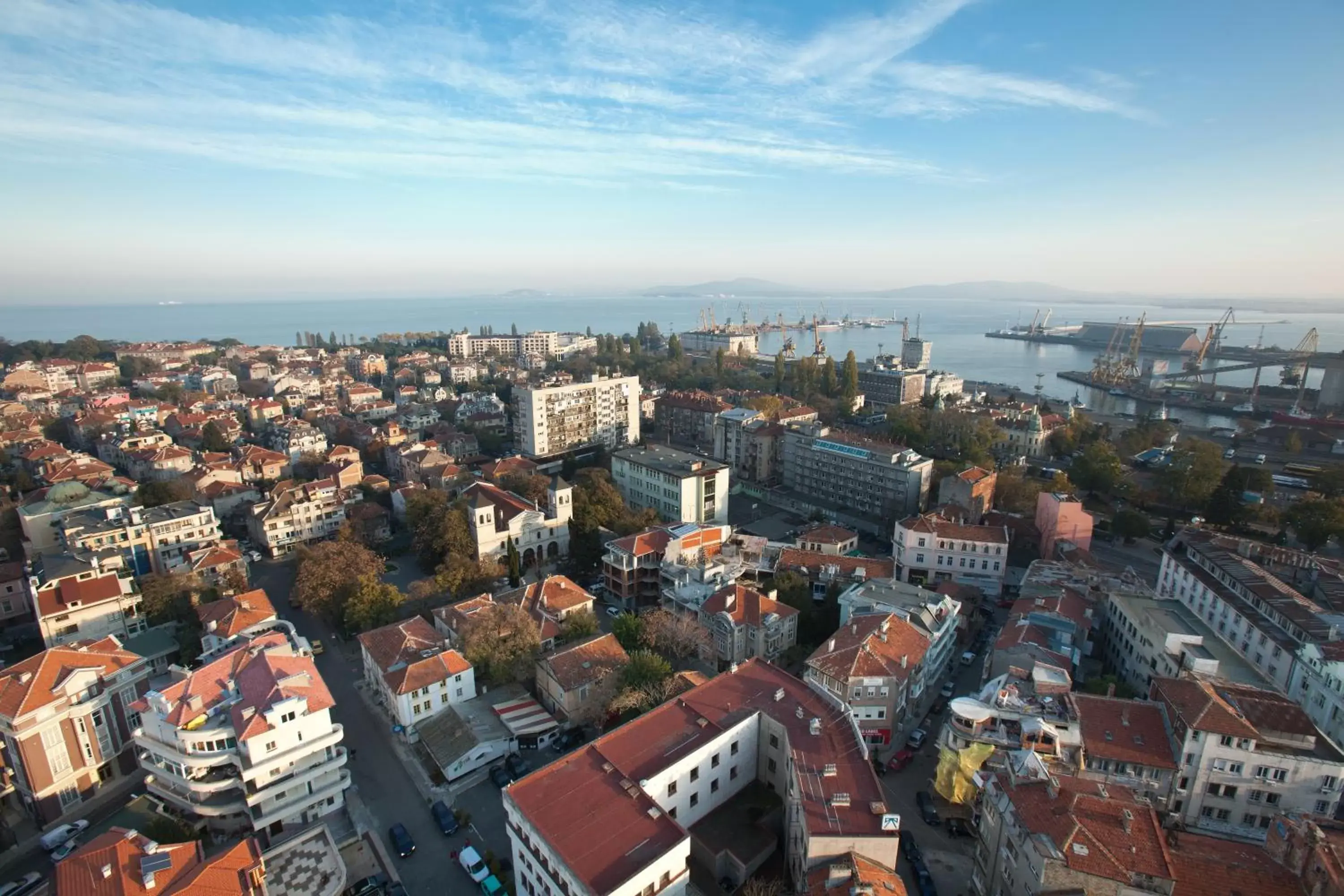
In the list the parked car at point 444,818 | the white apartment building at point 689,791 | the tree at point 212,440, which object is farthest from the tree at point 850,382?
the parked car at point 444,818

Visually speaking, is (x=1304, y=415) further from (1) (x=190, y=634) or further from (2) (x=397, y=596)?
(1) (x=190, y=634)

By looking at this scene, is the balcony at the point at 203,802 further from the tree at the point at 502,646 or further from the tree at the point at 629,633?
the tree at the point at 629,633

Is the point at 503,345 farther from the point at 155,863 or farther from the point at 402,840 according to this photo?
the point at 155,863

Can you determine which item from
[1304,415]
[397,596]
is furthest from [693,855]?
[1304,415]

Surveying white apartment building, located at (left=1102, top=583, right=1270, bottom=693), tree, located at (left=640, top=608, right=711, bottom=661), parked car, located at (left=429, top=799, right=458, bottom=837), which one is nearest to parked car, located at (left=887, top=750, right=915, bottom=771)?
tree, located at (left=640, top=608, right=711, bottom=661)

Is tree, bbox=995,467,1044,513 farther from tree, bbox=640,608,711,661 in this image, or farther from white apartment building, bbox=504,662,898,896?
white apartment building, bbox=504,662,898,896

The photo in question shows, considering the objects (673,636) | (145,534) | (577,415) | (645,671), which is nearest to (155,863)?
(645,671)
